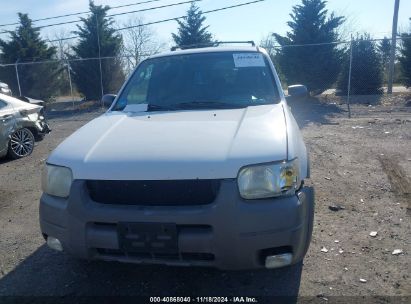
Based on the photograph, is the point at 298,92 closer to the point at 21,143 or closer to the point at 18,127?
the point at 18,127

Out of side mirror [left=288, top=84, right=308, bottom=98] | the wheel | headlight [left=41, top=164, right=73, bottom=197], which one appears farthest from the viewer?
the wheel

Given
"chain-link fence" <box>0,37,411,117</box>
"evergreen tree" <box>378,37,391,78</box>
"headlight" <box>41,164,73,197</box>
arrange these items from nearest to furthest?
"headlight" <box>41,164,73,197</box> → "chain-link fence" <box>0,37,411,117</box> → "evergreen tree" <box>378,37,391,78</box>

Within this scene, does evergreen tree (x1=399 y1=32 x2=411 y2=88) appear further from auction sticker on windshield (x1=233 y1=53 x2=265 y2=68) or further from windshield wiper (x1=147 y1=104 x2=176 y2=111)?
windshield wiper (x1=147 y1=104 x2=176 y2=111)

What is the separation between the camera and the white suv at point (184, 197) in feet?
7.61

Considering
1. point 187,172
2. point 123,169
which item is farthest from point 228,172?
point 123,169

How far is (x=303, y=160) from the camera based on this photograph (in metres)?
2.75

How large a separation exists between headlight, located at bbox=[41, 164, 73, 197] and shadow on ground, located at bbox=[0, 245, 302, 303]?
2.72ft

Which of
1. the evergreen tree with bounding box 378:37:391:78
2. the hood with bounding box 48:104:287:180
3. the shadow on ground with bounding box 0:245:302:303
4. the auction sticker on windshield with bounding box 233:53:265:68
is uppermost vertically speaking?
the evergreen tree with bounding box 378:37:391:78

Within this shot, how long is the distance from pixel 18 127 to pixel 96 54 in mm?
14566

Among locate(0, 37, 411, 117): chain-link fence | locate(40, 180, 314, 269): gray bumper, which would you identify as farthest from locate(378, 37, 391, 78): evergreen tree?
locate(40, 180, 314, 269): gray bumper

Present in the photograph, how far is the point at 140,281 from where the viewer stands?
9.74 ft

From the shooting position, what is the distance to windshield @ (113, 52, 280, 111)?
3.63 m

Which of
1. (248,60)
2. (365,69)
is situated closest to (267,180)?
(248,60)

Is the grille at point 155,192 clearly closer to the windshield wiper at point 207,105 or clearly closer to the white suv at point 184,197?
the white suv at point 184,197
